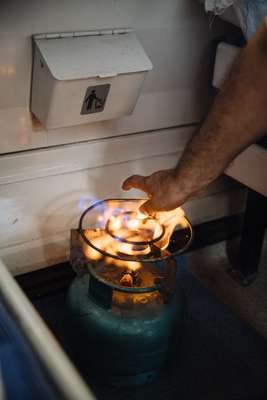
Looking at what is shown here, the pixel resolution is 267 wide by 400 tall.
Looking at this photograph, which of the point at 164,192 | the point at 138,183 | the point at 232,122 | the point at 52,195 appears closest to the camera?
the point at 232,122

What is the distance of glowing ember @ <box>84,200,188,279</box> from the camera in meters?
1.35

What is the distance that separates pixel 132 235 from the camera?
1.39m

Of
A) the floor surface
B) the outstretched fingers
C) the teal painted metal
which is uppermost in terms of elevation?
the outstretched fingers

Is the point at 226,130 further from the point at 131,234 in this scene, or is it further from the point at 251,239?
the point at 251,239

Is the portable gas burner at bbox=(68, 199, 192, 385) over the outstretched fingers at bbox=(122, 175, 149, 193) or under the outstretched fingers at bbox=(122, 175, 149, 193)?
Answer: under

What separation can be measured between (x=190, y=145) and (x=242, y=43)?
0.68 m

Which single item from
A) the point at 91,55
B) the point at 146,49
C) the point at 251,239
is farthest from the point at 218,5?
the point at 251,239

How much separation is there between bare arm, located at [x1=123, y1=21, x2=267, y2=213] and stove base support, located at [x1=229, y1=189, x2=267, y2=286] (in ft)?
2.14

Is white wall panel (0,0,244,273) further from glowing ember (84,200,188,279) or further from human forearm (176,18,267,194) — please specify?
human forearm (176,18,267,194)

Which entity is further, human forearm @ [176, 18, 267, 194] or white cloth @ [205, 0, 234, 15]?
white cloth @ [205, 0, 234, 15]

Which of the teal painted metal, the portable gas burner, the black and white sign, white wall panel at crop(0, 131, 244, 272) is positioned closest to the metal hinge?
the black and white sign

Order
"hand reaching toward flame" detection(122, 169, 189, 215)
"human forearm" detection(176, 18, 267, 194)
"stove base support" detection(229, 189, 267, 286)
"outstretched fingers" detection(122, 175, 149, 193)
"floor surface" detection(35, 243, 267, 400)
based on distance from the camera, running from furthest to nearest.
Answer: "stove base support" detection(229, 189, 267, 286) → "floor surface" detection(35, 243, 267, 400) → "outstretched fingers" detection(122, 175, 149, 193) → "hand reaching toward flame" detection(122, 169, 189, 215) → "human forearm" detection(176, 18, 267, 194)

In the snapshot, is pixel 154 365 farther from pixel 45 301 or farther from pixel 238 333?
pixel 45 301

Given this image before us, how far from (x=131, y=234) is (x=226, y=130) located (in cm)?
48
